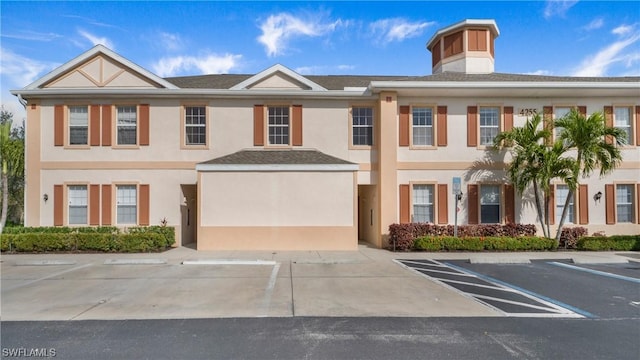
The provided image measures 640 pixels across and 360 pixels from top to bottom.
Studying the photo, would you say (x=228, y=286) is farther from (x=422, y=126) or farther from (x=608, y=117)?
(x=608, y=117)

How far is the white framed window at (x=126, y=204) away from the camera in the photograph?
15.8 m

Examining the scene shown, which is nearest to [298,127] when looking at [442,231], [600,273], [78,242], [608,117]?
[442,231]

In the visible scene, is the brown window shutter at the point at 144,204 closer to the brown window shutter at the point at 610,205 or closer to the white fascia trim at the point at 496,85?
the white fascia trim at the point at 496,85

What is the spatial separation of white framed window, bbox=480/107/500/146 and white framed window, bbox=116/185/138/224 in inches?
595

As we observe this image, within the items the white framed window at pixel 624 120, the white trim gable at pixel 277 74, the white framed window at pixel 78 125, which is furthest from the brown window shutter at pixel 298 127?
the white framed window at pixel 624 120

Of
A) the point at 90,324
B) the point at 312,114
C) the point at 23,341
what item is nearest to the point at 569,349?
the point at 90,324

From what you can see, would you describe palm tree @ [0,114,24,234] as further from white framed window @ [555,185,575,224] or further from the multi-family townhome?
white framed window @ [555,185,575,224]

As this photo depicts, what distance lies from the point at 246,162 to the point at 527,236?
11.6 m

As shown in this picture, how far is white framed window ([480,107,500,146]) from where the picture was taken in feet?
53.4

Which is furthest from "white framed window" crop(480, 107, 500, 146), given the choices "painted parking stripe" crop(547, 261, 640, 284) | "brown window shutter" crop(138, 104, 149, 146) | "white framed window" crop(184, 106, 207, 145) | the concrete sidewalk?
"brown window shutter" crop(138, 104, 149, 146)

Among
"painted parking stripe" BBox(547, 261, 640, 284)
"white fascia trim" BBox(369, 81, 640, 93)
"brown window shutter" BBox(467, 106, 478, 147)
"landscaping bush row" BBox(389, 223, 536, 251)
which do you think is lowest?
"painted parking stripe" BBox(547, 261, 640, 284)

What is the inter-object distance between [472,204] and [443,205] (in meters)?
1.26

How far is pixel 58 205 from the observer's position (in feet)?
51.1

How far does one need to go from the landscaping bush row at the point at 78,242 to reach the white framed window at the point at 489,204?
13260 millimetres
